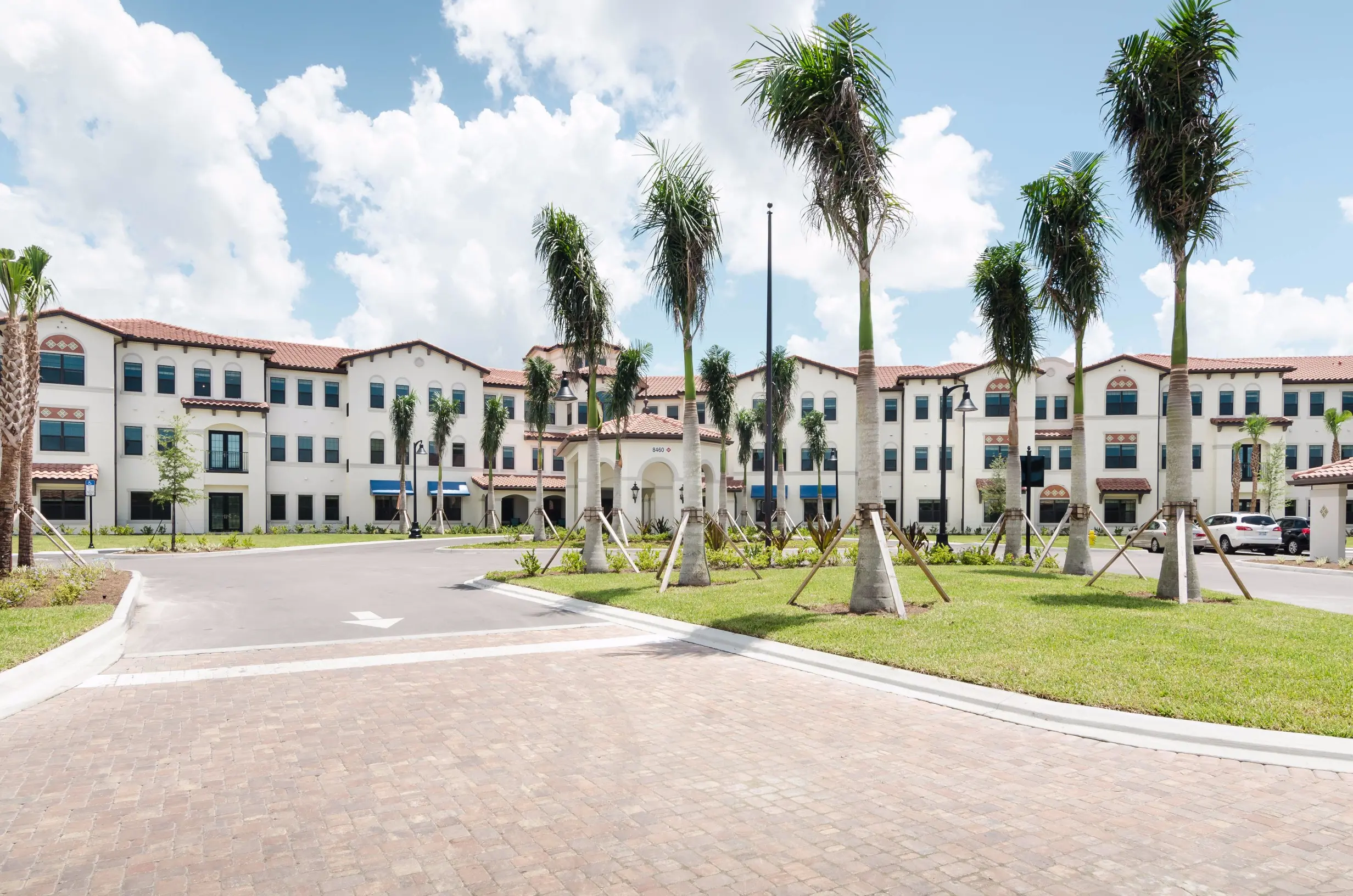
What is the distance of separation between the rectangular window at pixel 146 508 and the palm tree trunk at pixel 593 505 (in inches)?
1520

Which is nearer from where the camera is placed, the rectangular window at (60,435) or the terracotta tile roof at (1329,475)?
the terracotta tile roof at (1329,475)

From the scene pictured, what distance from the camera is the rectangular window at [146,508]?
48.5 meters

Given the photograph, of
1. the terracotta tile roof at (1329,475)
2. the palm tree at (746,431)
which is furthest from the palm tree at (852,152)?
the palm tree at (746,431)

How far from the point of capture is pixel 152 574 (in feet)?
77.6

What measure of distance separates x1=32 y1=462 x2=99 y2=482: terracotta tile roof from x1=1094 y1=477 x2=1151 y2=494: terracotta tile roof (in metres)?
60.8

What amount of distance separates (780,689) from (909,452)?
5276 centimetres

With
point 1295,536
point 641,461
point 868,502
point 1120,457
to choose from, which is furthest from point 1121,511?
point 868,502

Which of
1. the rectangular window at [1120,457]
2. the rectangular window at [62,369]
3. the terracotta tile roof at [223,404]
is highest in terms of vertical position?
the rectangular window at [62,369]

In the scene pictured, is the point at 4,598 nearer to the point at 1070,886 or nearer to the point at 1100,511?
the point at 1070,886

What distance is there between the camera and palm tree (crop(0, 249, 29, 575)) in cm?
1720

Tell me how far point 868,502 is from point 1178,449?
5877 mm

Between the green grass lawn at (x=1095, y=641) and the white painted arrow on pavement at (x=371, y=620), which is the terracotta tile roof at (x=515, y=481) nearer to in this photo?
the green grass lawn at (x=1095, y=641)

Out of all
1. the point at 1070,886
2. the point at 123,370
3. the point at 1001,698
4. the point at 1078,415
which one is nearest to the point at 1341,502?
the point at 1078,415

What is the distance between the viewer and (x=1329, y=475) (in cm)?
2727
